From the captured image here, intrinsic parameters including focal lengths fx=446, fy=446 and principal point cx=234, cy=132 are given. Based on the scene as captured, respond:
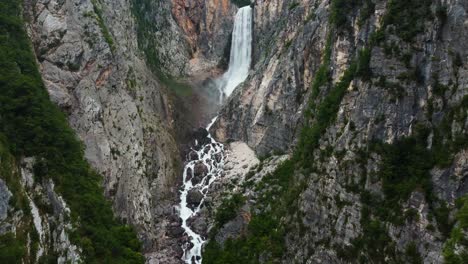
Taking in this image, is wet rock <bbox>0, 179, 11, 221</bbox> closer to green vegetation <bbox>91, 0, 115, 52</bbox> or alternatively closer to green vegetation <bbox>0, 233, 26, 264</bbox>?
green vegetation <bbox>0, 233, 26, 264</bbox>

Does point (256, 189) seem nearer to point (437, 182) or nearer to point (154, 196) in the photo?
point (154, 196)

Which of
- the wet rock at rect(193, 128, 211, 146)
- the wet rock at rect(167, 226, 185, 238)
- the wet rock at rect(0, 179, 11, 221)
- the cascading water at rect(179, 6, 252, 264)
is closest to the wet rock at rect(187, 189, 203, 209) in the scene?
the cascading water at rect(179, 6, 252, 264)

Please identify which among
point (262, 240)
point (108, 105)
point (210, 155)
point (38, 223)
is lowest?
point (38, 223)

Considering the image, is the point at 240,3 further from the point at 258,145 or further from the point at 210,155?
the point at 258,145

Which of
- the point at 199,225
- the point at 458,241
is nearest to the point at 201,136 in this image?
the point at 199,225

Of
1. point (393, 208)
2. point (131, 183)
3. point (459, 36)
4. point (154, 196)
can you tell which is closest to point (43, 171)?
point (131, 183)

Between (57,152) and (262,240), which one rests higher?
(57,152)

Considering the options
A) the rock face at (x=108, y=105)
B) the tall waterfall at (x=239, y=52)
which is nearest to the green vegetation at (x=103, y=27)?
the rock face at (x=108, y=105)
